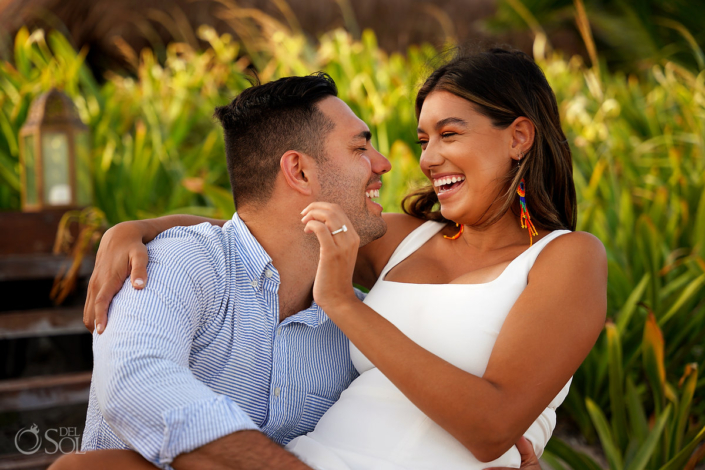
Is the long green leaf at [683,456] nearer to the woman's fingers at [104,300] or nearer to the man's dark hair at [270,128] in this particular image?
the man's dark hair at [270,128]

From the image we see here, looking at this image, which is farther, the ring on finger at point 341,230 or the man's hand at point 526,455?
the man's hand at point 526,455

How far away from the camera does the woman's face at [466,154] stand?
218 cm

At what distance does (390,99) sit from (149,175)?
6.16 feet

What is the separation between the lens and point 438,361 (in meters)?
1.70

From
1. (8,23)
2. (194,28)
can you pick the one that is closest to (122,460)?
(8,23)

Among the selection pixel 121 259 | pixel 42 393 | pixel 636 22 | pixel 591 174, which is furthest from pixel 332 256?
pixel 636 22

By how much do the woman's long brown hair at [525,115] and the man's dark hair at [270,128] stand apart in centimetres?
47

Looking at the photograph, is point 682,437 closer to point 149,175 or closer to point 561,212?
point 561,212

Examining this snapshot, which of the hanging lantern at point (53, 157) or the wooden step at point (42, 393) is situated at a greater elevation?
the hanging lantern at point (53, 157)

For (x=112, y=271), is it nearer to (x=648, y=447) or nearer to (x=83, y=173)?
(x=648, y=447)

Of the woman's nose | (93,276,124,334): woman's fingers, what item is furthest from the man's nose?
(93,276,124,334): woman's fingers

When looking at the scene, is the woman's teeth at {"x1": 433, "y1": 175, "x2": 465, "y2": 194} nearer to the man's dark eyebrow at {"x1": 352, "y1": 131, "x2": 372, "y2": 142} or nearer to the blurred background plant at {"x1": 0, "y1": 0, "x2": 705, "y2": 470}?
the man's dark eyebrow at {"x1": 352, "y1": 131, "x2": 372, "y2": 142}

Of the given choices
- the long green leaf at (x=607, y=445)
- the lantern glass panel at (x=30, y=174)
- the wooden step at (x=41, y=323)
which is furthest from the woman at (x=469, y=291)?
the lantern glass panel at (x=30, y=174)

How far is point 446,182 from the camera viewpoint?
88.7 inches
